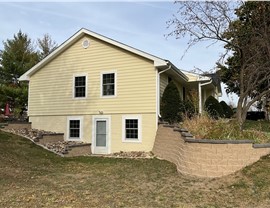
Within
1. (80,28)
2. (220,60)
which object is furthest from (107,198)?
(220,60)

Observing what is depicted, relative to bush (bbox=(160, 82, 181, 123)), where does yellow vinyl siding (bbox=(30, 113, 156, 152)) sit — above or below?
below

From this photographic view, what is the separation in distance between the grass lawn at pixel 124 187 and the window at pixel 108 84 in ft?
17.6

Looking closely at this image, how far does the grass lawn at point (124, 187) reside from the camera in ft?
18.7

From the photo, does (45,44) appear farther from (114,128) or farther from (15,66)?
(114,128)

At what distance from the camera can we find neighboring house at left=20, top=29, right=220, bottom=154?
13.5 meters

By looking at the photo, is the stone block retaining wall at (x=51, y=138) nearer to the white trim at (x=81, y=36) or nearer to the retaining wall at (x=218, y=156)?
the white trim at (x=81, y=36)

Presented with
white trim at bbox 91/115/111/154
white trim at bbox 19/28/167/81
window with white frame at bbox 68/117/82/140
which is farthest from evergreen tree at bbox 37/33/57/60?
white trim at bbox 91/115/111/154

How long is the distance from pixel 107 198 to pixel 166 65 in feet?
26.8

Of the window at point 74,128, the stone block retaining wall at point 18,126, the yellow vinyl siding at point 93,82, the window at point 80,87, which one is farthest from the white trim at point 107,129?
the stone block retaining wall at point 18,126

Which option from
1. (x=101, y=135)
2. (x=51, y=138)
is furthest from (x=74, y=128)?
(x=101, y=135)

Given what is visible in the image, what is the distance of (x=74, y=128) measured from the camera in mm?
15344

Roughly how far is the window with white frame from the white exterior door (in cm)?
87

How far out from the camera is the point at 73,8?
12.5 metres

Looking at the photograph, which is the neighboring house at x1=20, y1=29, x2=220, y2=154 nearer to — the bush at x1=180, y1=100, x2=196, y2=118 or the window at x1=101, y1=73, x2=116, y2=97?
the window at x1=101, y1=73, x2=116, y2=97
